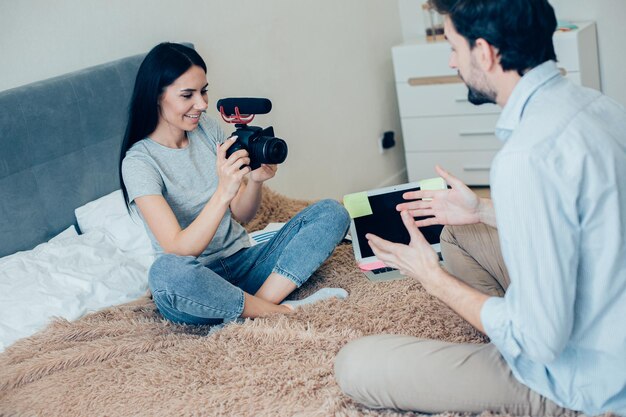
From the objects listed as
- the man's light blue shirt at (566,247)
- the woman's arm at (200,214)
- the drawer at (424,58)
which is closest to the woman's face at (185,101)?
the woman's arm at (200,214)

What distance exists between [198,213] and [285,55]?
3.91 feet

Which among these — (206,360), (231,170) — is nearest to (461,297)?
(206,360)

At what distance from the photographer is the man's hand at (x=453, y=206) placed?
59.2 inches

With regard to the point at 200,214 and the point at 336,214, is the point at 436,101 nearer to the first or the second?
the point at 336,214

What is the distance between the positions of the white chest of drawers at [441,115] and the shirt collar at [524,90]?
2085 mm

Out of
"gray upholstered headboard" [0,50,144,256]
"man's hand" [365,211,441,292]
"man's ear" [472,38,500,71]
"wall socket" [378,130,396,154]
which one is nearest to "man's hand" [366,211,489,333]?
"man's hand" [365,211,441,292]

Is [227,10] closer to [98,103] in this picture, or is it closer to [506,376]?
[98,103]

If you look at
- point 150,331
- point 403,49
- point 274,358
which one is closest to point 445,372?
point 274,358

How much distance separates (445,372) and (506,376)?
9 centimetres

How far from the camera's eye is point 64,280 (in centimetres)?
191

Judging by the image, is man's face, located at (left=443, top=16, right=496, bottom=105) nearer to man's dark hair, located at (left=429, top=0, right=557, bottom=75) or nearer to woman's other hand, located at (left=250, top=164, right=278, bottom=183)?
man's dark hair, located at (left=429, top=0, right=557, bottom=75)

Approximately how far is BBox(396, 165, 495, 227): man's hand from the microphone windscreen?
475 mm

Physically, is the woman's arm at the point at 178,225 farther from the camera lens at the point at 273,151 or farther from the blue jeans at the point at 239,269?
the camera lens at the point at 273,151

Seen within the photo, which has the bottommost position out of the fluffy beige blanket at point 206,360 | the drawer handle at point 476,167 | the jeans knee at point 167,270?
the drawer handle at point 476,167
